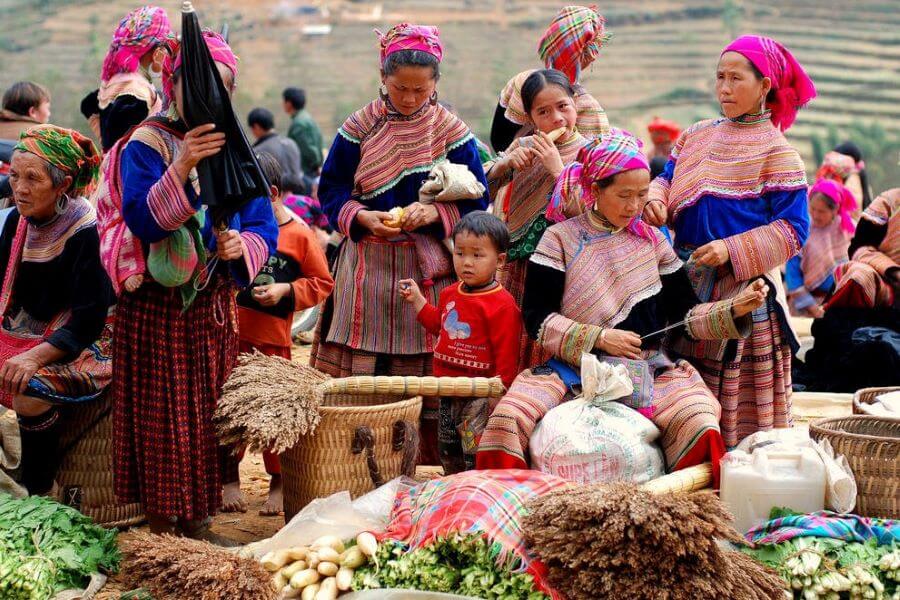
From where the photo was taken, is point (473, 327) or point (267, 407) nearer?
point (267, 407)

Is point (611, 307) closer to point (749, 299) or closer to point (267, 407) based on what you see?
point (749, 299)

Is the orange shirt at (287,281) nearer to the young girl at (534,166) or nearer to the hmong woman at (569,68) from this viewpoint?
the young girl at (534,166)

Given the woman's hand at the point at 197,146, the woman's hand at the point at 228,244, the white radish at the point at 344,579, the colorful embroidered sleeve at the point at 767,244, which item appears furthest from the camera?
the colorful embroidered sleeve at the point at 767,244

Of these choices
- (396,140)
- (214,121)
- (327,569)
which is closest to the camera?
(327,569)

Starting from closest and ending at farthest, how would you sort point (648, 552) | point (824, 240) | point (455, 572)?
1. point (648, 552)
2. point (455, 572)
3. point (824, 240)

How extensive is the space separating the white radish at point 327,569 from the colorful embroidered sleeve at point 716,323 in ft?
5.85

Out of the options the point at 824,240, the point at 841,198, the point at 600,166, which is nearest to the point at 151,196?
the point at 600,166

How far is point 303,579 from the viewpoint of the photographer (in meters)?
3.89

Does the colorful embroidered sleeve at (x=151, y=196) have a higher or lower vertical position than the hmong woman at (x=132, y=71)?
lower

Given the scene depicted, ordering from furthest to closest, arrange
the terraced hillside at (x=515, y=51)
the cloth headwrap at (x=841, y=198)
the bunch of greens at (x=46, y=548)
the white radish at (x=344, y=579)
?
the terraced hillside at (x=515, y=51) < the cloth headwrap at (x=841, y=198) < the bunch of greens at (x=46, y=548) < the white radish at (x=344, y=579)

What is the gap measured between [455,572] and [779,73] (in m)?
2.56

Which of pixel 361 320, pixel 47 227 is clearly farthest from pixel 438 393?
pixel 47 227

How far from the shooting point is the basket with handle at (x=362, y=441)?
14.9 feet

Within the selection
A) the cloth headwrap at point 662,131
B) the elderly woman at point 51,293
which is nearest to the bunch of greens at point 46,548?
the elderly woman at point 51,293
